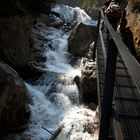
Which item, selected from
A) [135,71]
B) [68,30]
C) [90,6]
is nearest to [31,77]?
[68,30]

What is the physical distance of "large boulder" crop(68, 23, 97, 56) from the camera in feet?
65.8

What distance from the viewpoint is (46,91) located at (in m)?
14.5

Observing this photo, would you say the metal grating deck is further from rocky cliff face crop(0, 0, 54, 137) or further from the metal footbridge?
rocky cliff face crop(0, 0, 54, 137)

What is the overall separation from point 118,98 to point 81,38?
52.3 feet

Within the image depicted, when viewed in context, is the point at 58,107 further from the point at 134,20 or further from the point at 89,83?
the point at 134,20

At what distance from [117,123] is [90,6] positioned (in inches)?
1572

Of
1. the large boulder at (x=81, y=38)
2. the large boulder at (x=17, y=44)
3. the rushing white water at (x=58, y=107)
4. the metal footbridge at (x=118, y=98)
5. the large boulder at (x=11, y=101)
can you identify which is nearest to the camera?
the metal footbridge at (x=118, y=98)

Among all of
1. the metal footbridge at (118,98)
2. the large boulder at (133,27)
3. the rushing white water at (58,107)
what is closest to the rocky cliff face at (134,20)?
the large boulder at (133,27)

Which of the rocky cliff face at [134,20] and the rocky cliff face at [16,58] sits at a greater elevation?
the rocky cliff face at [134,20]

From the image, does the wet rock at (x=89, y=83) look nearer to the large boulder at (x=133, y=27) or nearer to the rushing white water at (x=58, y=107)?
the rushing white water at (x=58, y=107)

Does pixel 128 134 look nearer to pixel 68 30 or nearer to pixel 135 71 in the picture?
pixel 135 71

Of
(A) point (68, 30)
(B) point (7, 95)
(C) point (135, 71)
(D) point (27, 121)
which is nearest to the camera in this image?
(C) point (135, 71)

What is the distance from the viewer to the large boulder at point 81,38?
20.1m

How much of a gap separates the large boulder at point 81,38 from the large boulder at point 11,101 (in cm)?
945
